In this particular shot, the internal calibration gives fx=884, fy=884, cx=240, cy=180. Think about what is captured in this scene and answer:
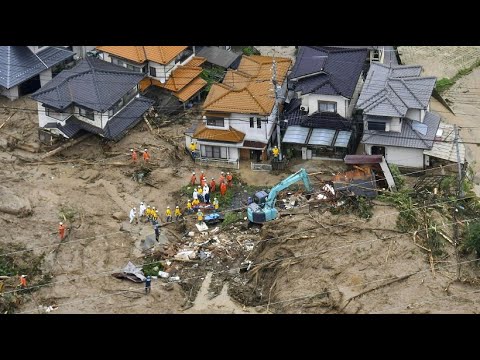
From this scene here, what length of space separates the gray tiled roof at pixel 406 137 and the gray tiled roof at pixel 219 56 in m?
11.1

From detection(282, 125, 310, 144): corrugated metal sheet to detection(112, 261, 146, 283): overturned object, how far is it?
1082 centimetres

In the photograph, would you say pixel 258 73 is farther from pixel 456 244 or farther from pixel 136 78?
pixel 456 244

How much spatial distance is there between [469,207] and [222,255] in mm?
11003

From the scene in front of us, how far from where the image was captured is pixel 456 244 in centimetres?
3672

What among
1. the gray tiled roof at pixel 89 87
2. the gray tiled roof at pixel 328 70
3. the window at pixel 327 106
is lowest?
the window at pixel 327 106

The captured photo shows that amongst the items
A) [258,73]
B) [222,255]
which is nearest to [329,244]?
[222,255]

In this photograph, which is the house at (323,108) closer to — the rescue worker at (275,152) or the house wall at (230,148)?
the rescue worker at (275,152)

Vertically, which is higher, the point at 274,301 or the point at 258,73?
the point at 258,73

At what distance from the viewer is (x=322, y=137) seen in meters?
43.3

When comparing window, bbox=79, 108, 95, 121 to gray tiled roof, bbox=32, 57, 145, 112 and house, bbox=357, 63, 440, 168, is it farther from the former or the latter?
house, bbox=357, 63, 440, 168

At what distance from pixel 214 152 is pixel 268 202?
5.58 metres

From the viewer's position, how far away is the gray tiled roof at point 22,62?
4788 centimetres

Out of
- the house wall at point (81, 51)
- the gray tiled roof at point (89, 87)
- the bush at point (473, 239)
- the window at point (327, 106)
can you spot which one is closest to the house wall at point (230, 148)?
the window at point (327, 106)
